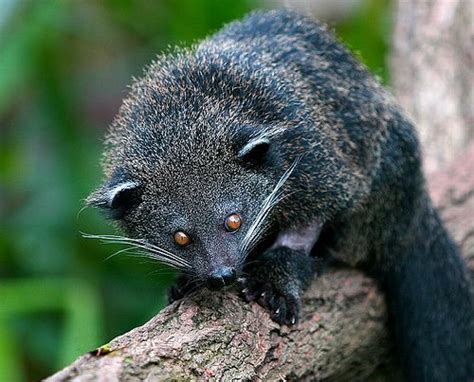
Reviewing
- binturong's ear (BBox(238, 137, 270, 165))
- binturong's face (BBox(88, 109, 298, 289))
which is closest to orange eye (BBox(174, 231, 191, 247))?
binturong's face (BBox(88, 109, 298, 289))

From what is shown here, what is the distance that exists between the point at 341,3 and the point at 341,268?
617cm

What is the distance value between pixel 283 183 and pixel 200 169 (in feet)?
1.75

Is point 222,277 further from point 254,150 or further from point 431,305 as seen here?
point 431,305

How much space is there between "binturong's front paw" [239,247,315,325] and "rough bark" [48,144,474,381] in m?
0.07

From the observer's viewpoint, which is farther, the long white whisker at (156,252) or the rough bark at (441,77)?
the rough bark at (441,77)

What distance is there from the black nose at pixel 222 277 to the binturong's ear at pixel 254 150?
0.64 metres

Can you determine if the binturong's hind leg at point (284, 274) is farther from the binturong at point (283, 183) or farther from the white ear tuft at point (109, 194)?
the white ear tuft at point (109, 194)

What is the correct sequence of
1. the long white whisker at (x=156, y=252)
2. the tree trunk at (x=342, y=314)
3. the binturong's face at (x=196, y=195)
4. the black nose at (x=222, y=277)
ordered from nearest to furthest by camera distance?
the tree trunk at (x=342, y=314) < the black nose at (x=222, y=277) < the binturong's face at (x=196, y=195) < the long white whisker at (x=156, y=252)

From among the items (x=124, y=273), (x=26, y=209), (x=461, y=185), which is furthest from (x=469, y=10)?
(x=26, y=209)

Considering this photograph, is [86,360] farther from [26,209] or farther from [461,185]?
[26,209]

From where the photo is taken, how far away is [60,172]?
7.96m

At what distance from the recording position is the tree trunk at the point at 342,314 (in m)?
3.45

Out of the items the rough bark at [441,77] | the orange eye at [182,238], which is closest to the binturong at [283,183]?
the orange eye at [182,238]

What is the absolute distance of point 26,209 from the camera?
817 centimetres
